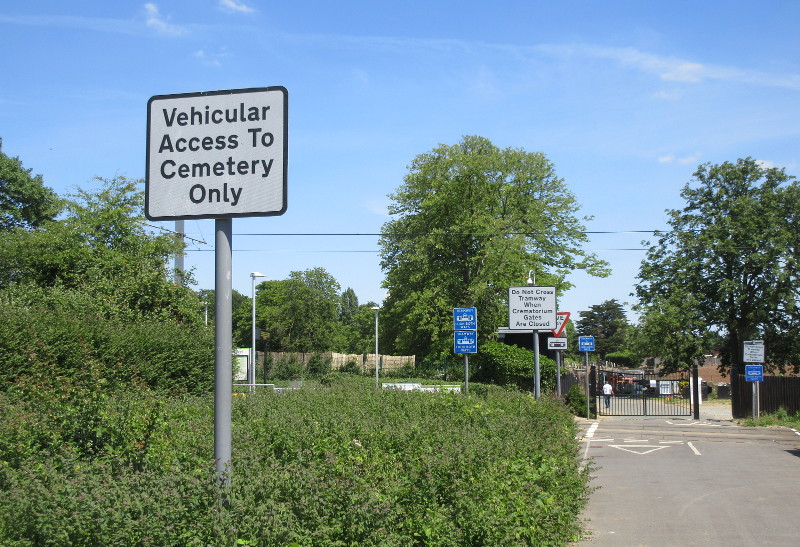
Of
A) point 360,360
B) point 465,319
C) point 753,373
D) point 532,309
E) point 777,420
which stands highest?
point 532,309

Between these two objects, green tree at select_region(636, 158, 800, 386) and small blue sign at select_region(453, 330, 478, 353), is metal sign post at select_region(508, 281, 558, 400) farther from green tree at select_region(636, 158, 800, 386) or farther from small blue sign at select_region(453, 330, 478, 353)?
green tree at select_region(636, 158, 800, 386)

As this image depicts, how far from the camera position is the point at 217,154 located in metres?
4.06

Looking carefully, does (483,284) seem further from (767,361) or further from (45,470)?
(45,470)

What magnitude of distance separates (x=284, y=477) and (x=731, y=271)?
139 ft

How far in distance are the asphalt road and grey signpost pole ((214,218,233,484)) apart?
5349 millimetres

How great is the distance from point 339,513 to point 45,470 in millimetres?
1743

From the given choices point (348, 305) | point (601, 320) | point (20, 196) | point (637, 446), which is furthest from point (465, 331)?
point (348, 305)

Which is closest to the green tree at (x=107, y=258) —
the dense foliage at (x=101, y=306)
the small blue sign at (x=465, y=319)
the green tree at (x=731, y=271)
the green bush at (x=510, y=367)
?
the dense foliage at (x=101, y=306)

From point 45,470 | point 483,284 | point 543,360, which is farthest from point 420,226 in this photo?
point 45,470

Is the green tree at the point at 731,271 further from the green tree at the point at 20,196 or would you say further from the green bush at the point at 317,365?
the green tree at the point at 20,196

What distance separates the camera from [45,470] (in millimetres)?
4684

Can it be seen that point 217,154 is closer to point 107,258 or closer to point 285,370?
point 107,258

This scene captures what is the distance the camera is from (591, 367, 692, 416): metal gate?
33.8m

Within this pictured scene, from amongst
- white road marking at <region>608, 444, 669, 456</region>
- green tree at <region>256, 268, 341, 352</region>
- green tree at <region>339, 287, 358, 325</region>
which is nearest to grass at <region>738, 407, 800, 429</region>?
white road marking at <region>608, 444, 669, 456</region>
